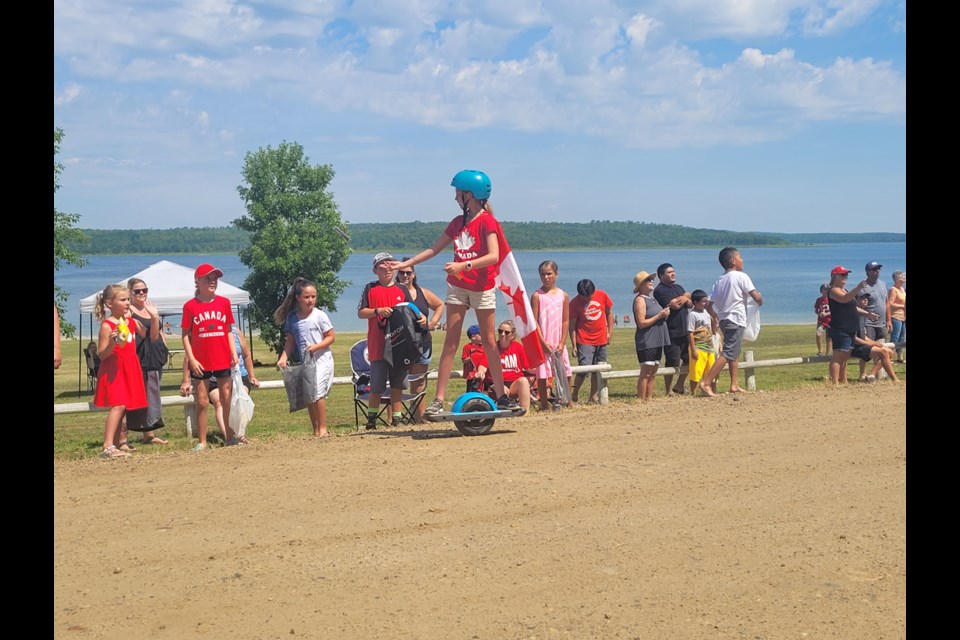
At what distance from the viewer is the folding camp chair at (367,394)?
10477mm

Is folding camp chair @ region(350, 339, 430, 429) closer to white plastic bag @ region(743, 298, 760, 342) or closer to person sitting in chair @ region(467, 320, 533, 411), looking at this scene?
person sitting in chair @ region(467, 320, 533, 411)

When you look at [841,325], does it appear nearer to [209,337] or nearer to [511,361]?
[511,361]

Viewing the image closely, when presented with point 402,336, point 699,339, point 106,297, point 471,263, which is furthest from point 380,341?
point 699,339

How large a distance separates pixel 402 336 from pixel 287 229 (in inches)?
1379

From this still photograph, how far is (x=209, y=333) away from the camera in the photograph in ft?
31.7

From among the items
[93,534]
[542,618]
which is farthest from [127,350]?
[542,618]

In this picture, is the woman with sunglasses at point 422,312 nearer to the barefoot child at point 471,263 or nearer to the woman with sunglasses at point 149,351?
the barefoot child at point 471,263

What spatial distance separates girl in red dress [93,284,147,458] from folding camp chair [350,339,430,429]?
2.26 m

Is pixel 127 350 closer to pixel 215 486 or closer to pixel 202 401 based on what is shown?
pixel 202 401

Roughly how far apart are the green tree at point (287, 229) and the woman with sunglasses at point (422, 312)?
32.1 m

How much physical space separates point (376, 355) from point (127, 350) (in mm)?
2327

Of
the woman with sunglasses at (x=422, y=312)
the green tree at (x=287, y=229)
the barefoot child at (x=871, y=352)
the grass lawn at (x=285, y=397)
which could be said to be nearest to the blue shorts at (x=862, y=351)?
the barefoot child at (x=871, y=352)

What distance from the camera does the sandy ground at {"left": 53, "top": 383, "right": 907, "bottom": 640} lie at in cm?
516

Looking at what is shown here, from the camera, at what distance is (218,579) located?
18.4 feet
